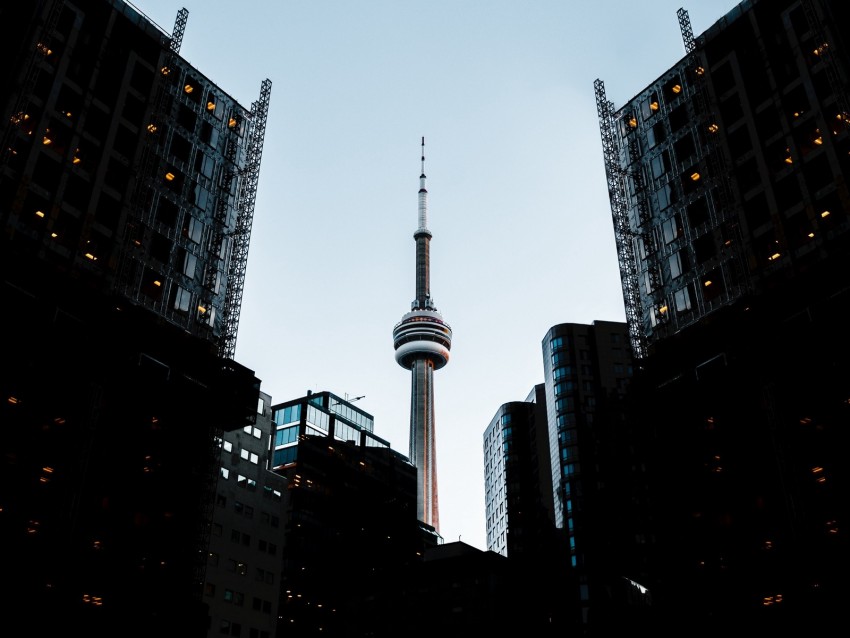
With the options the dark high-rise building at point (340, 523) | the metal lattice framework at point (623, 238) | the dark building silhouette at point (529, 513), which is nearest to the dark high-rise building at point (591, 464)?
the dark building silhouette at point (529, 513)

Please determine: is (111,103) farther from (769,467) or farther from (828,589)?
(828,589)

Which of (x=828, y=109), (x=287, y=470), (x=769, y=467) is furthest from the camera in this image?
(x=287, y=470)

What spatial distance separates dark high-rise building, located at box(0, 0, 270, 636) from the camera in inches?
2530

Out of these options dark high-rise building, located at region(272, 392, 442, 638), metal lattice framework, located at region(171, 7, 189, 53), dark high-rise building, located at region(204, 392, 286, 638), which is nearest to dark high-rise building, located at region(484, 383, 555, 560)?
dark high-rise building, located at region(272, 392, 442, 638)

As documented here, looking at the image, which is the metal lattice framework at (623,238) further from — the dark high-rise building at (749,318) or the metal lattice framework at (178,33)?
the metal lattice framework at (178,33)

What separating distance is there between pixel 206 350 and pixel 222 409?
5743 mm

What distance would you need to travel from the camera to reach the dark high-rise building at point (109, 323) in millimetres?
64250

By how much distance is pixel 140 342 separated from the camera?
244 ft

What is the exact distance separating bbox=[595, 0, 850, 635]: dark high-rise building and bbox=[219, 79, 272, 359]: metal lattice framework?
39561mm

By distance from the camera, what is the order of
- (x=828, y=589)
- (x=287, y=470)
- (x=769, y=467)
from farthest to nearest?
(x=287, y=470) < (x=769, y=467) < (x=828, y=589)

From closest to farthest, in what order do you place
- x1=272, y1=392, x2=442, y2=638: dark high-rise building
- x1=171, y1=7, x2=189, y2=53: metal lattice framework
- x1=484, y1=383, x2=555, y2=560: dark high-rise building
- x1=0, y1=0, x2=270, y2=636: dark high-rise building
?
x1=0, y1=0, x2=270, y2=636: dark high-rise building → x1=171, y1=7, x2=189, y2=53: metal lattice framework → x1=272, y1=392, x2=442, y2=638: dark high-rise building → x1=484, y1=383, x2=555, y2=560: dark high-rise building

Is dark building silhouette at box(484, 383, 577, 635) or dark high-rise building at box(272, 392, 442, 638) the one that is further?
dark high-rise building at box(272, 392, 442, 638)

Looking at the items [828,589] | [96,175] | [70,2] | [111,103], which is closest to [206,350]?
[96,175]

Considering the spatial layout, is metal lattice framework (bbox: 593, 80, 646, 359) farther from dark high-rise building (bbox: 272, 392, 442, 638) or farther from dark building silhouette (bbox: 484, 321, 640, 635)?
dark high-rise building (bbox: 272, 392, 442, 638)
